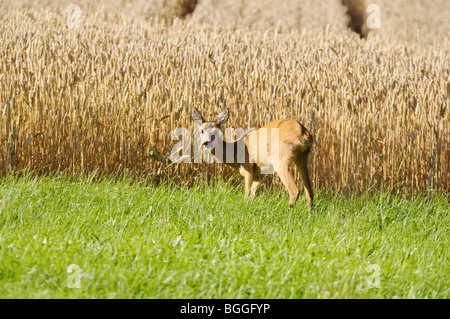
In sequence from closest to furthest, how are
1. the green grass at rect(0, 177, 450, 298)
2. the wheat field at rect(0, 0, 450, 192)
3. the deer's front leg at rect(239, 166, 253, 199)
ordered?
the green grass at rect(0, 177, 450, 298)
the deer's front leg at rect(239, 166, 253, 199)
the wheat field at rect(0, 0, 450, 192)

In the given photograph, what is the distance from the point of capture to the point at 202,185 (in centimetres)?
637

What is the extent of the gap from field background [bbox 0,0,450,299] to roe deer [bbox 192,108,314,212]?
246mm

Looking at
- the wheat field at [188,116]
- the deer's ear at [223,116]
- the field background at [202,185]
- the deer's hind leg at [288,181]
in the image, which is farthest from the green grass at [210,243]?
the deer's ear at [223,116]

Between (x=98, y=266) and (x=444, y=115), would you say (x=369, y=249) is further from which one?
(x=444, y=115)

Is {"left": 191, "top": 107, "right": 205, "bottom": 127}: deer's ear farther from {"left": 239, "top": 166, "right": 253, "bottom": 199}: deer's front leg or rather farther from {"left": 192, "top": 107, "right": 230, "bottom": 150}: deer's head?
{"left": 239, "top": 166, "right": 253, "bottom": 199}: deer's front leg

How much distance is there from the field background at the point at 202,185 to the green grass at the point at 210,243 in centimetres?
2

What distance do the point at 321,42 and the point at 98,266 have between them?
10.5 metres

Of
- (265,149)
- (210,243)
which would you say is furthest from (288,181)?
(210,243)

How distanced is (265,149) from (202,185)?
0.80 metres

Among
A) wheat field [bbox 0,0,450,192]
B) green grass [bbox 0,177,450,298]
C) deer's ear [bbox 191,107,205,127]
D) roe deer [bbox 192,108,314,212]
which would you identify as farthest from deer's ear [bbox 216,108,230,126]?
green grass [bbox 0,177,450,298]

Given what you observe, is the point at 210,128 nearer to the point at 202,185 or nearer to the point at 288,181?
the point at 202,185

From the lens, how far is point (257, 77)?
735cm

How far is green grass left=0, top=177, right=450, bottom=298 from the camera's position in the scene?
366cm
